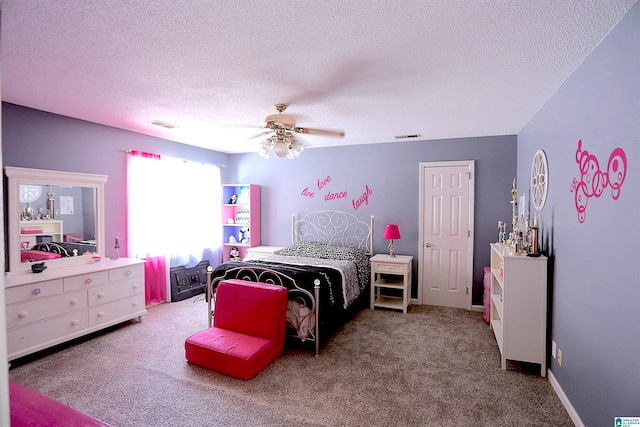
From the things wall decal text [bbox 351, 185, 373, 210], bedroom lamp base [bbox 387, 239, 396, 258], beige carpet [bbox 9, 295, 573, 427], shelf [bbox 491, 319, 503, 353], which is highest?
wall decal text [bbox 351, 185, 373, 210]

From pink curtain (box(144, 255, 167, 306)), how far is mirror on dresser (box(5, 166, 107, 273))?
2.49 ft

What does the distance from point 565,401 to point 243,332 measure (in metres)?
2.67

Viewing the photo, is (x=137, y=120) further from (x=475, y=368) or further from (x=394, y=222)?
(x=475, y=368)

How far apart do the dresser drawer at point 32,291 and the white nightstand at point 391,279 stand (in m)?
3.62

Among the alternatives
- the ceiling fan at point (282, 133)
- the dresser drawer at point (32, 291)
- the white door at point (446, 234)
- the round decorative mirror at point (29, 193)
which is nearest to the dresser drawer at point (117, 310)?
the dresser drawer at point (32, 291)

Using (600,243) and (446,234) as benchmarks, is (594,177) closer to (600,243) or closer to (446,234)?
(600,243)

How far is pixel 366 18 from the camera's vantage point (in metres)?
1.92

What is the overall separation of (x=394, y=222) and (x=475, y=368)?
2.47 metres

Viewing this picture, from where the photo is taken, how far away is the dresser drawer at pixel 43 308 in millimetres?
3102

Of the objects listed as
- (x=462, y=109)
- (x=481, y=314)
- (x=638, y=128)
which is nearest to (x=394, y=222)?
(x=481, y=314)

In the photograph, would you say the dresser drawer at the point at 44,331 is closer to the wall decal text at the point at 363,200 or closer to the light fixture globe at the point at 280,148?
the light fixture globe at the point at 280,148

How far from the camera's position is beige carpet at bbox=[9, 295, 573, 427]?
2.47m

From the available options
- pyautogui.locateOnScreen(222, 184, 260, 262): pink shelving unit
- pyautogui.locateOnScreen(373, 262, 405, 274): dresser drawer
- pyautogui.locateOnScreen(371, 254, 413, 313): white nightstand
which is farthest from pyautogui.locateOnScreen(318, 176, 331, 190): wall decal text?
pyautogui.locateOnScreen(373, 262, 405, 274): dresser drawer

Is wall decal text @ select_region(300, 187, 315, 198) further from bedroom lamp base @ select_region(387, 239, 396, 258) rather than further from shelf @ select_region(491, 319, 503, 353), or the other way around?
shelf @ select_region(491, 319, 503, 353)
